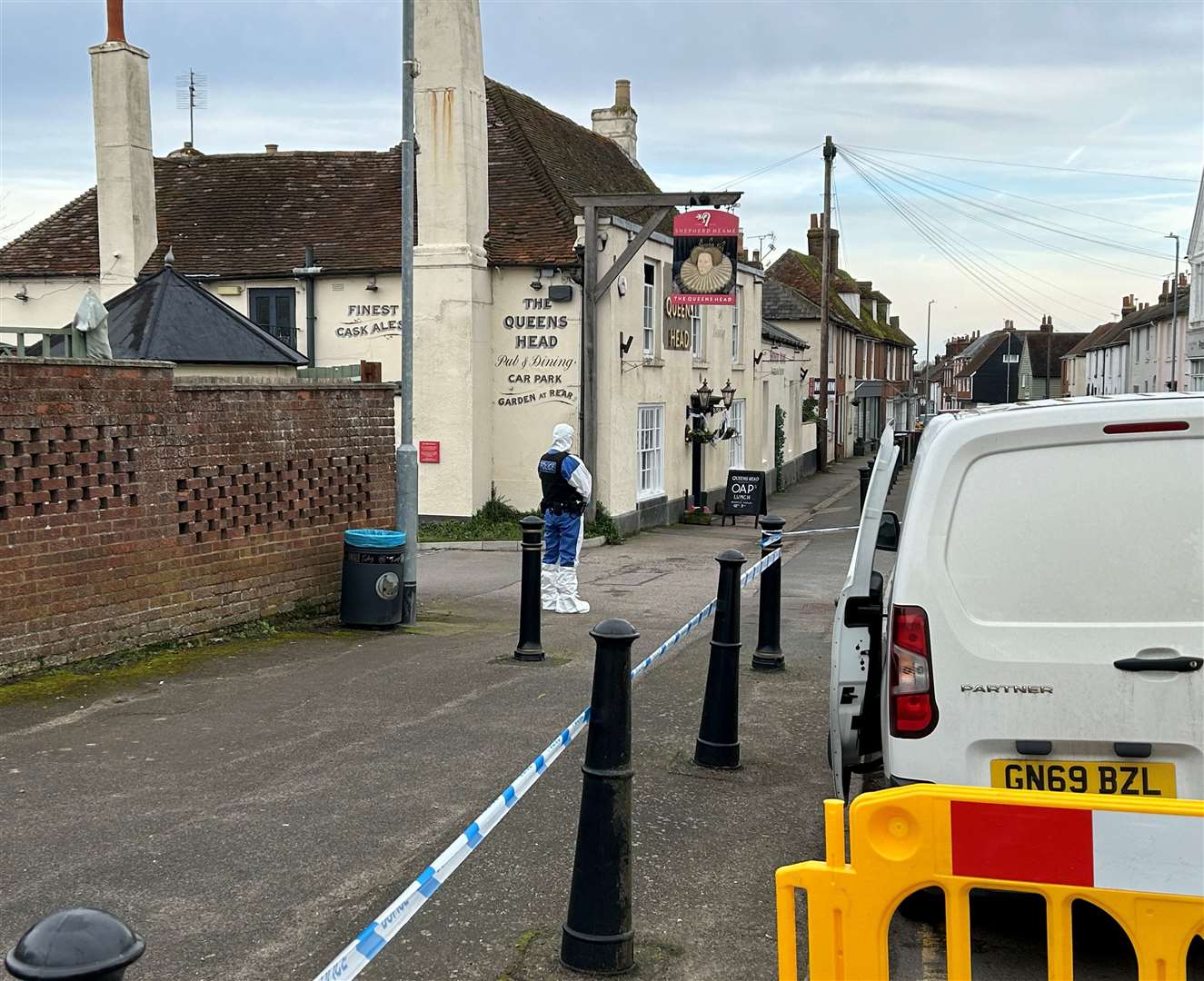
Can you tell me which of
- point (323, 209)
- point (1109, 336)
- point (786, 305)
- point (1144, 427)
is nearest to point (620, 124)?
point (323, 209)

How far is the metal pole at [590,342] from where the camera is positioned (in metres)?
19.7

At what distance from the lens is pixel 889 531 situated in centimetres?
691

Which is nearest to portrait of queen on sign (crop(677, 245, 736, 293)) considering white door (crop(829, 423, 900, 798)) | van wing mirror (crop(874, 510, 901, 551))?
van wing mirror (crop(874, 510, 901, 551))

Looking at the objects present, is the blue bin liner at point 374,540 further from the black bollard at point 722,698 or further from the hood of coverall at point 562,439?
the black bollard at point 722,698

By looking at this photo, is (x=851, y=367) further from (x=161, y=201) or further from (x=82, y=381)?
(x=82, y=381)

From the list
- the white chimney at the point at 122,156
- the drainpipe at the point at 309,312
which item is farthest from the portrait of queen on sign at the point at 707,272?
the white chimney at the point at 122,156

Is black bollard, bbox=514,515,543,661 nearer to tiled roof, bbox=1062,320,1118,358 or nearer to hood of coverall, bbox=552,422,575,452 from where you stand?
hood of coverall, bbox=552,422,575,452

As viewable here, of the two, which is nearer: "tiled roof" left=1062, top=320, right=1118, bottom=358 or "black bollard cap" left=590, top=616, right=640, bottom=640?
"black bollard cap" left=590, top=616, right=640, bottom=640

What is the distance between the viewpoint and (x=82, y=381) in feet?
29.7

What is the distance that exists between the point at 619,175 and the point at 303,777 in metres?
22.4

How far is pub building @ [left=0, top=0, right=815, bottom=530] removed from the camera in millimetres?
19828

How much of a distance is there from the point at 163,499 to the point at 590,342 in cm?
1087

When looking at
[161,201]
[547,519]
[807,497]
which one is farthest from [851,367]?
[547,519]

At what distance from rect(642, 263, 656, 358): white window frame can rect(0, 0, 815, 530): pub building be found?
4 centimetres
